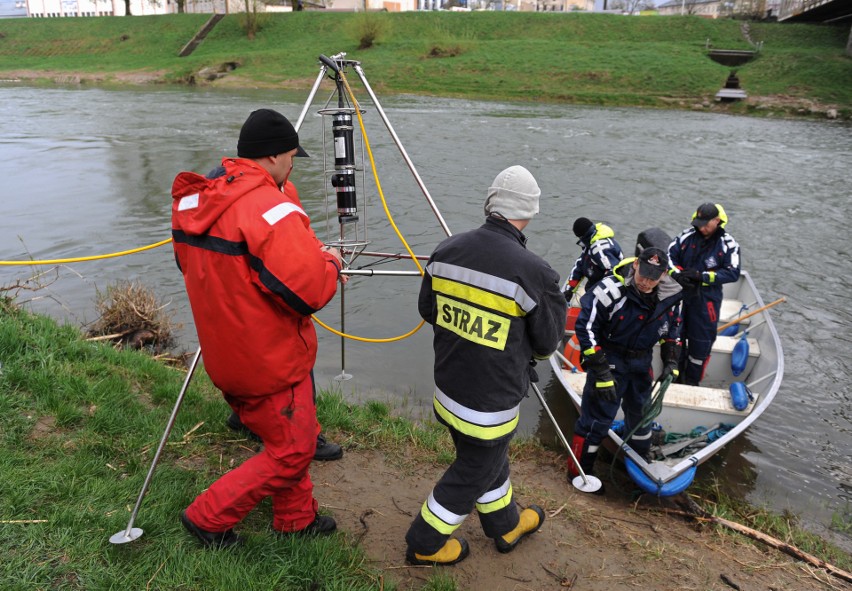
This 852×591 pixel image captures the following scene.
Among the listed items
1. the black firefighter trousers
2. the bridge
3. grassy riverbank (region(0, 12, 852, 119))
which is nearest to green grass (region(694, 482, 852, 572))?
the black firefighter trousers

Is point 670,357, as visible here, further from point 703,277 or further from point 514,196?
point 514,196

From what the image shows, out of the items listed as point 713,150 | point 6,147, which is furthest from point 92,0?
point 713,150

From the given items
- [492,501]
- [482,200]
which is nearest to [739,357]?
[492,501]

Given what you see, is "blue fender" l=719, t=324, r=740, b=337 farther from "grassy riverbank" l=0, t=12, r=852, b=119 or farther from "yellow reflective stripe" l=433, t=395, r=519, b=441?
"grassy riverbank" l=0, t=12, r=852, b=119

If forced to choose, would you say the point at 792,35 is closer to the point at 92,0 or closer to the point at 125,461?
the point at 125,461

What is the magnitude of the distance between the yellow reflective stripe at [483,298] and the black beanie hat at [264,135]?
105 cm

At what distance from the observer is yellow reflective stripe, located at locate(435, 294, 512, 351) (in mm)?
2932

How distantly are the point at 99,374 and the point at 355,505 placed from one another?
2.50 meters

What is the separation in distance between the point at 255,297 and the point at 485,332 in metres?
1.09

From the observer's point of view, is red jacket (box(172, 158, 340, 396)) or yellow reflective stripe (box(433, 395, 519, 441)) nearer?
red jacket (box(172, 158, 340, 396))

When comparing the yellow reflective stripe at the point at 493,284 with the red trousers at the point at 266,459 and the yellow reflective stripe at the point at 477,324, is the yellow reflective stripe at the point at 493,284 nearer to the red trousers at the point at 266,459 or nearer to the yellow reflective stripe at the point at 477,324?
the yellow reflective stripe at the point at 477,324

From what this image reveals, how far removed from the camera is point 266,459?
2996 millimetres

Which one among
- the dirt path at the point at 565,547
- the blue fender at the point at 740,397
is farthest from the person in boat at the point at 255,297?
the blue fender at the point at 740,397

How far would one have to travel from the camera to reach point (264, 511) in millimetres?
3539
